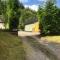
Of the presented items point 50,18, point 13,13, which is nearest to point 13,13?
point 13,13

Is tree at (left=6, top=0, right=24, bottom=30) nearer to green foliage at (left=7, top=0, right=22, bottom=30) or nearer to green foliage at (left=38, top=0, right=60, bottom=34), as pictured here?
green foliage at (left=7, top=0, right=22, bottom=30)

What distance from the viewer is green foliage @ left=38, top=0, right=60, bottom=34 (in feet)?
136

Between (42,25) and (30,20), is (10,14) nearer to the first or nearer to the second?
(42,25)

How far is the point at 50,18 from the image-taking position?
41.5m

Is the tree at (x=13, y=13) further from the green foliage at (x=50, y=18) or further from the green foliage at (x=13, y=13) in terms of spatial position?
the green foliage at (x=50, y=18)

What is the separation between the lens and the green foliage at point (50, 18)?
1626 inches

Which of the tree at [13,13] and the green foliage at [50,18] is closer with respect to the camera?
the green foliage at [50,18]

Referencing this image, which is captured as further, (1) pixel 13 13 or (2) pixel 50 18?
(1) pixel 13 13

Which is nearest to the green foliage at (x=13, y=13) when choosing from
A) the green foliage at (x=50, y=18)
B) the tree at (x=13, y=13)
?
the tree at (x=13, y=13)

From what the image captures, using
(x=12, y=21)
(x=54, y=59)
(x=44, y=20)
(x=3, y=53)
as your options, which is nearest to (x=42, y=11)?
(x=44, y=20)

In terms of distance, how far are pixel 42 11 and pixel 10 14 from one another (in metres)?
9.13

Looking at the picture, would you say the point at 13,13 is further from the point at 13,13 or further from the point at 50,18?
the point at 50,18

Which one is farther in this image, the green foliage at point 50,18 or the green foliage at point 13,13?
the green foliage at point 13,13

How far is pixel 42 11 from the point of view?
42.3 m
